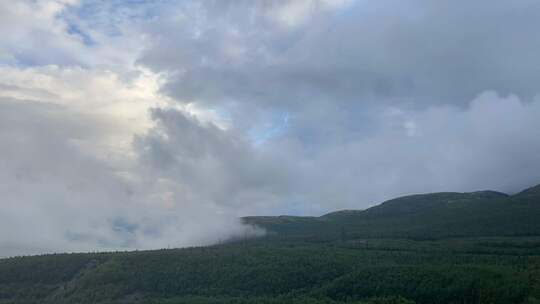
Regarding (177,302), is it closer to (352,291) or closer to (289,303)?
(289,303)

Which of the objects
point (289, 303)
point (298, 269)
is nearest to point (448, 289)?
point (289, 303)

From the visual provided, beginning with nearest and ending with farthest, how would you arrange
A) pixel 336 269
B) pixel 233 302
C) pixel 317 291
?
pixel 233 302 < pixel 317 291 < pixel 336 269

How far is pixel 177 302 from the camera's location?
558ft

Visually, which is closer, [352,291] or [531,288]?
[531,288]

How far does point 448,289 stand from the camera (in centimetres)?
14950

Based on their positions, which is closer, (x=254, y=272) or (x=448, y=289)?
(x=448, y=289)

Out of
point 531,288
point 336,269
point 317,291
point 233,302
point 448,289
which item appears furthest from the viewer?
point 336,269

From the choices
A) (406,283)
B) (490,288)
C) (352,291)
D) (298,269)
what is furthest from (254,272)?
(490,288)

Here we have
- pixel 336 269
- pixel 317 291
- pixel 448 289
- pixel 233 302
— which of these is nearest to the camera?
pixel 448 289

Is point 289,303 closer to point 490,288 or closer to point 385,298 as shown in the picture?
point 385,298

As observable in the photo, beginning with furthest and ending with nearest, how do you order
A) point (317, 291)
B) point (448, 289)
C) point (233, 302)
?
point (317, 291) < point (233, 302) < point (448, 289)

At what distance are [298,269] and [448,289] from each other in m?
57.1

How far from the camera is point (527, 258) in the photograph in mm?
182625

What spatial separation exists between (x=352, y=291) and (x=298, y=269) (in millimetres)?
30671
